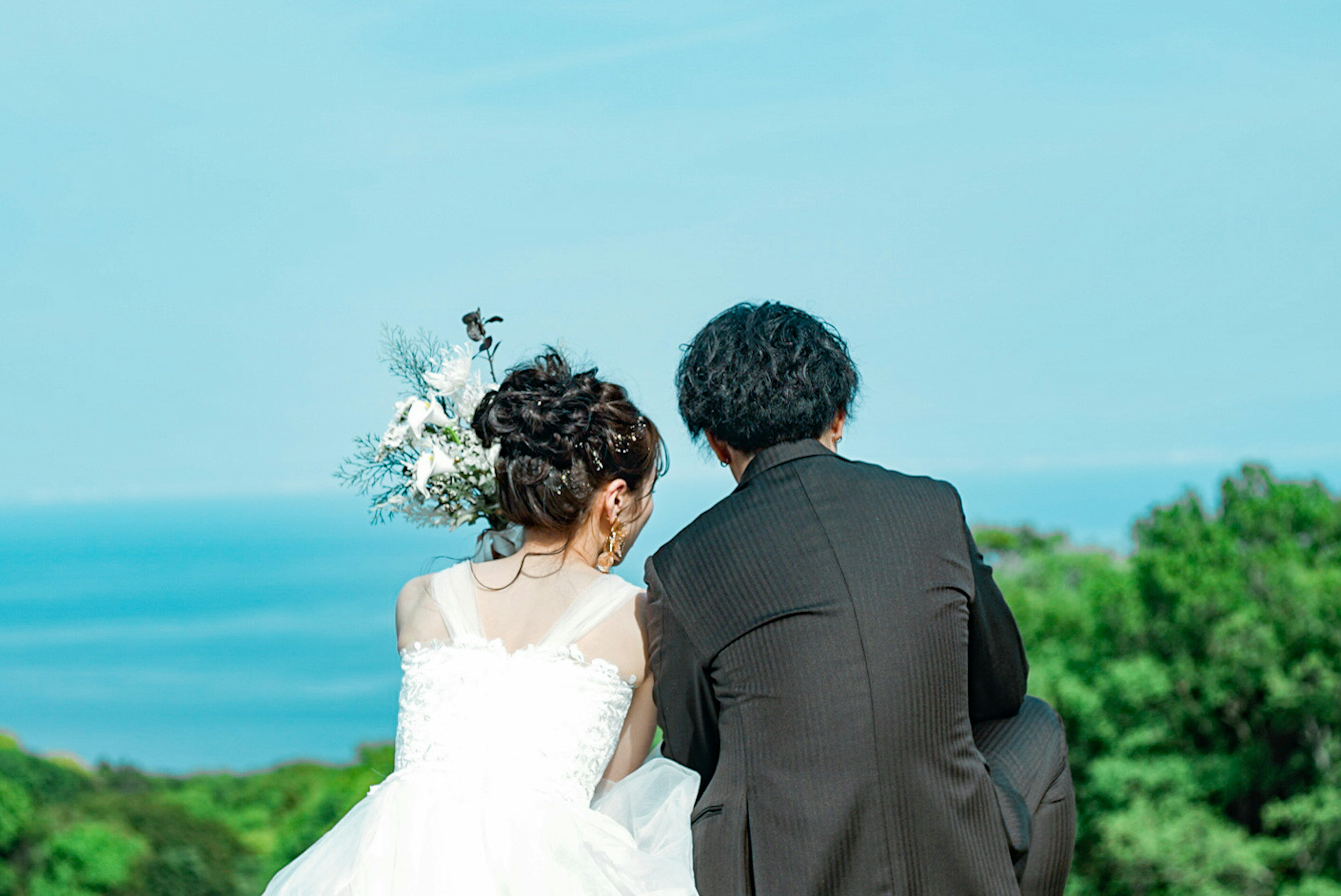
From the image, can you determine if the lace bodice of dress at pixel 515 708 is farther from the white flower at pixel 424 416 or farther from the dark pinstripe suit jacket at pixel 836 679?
the white flower at pixel 424 416

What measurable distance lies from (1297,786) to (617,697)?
19.3 metres

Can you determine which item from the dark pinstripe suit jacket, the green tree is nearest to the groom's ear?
the dark pinstripe suit jacket

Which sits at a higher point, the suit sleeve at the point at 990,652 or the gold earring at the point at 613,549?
the gold earring at the point at 613,549

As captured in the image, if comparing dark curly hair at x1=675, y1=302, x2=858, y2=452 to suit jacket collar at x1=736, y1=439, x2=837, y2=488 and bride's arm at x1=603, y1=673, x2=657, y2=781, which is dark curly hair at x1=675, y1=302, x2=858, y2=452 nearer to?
suit jacket collar at x1=736, y1=439, x2=837, y2=488

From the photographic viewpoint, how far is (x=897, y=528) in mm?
2377

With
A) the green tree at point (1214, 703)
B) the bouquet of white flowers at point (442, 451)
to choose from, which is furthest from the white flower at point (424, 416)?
the green tree at point (1214, 703)

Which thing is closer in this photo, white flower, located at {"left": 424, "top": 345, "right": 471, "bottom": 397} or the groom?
the groom

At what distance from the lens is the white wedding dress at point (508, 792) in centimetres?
251

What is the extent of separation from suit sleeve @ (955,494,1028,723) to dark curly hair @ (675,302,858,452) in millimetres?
338

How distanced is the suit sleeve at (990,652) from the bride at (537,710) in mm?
632

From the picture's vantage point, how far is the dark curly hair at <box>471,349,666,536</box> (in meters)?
2.73

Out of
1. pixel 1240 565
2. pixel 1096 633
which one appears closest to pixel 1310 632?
pixel 1240 565

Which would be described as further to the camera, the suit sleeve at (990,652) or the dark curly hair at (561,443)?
the dark curly hair at (561,443)

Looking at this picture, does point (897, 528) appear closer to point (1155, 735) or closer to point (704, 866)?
point (704, 866)
